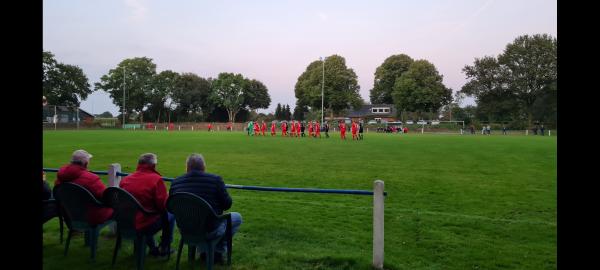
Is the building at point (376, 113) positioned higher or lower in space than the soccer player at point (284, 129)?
higher

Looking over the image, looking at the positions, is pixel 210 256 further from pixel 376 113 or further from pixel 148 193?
pixel 376 113

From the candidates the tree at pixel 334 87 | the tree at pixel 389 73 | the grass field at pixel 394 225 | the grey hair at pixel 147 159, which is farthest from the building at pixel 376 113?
the grey hair at pixel 147 159

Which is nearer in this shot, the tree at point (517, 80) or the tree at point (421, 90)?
the tree at point (517, 80)

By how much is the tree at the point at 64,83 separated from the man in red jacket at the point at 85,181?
2990 inches

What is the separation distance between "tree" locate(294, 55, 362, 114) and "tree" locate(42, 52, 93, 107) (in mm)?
42041

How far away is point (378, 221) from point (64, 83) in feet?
270

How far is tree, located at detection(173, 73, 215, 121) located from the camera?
87875mm

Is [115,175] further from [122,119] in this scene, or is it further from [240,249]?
[122,119]

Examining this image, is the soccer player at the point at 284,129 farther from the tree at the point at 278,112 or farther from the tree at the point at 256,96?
the tree at the point at 278,112

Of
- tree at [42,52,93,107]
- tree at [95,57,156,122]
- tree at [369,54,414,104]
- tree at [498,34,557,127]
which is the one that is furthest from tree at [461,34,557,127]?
tree at [42,52,93,107]

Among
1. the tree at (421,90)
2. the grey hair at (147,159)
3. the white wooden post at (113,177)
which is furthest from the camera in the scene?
the tree at (421,90)

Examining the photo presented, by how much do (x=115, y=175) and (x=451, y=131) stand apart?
66380 mm

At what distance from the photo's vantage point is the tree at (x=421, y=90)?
74938 millimetres
